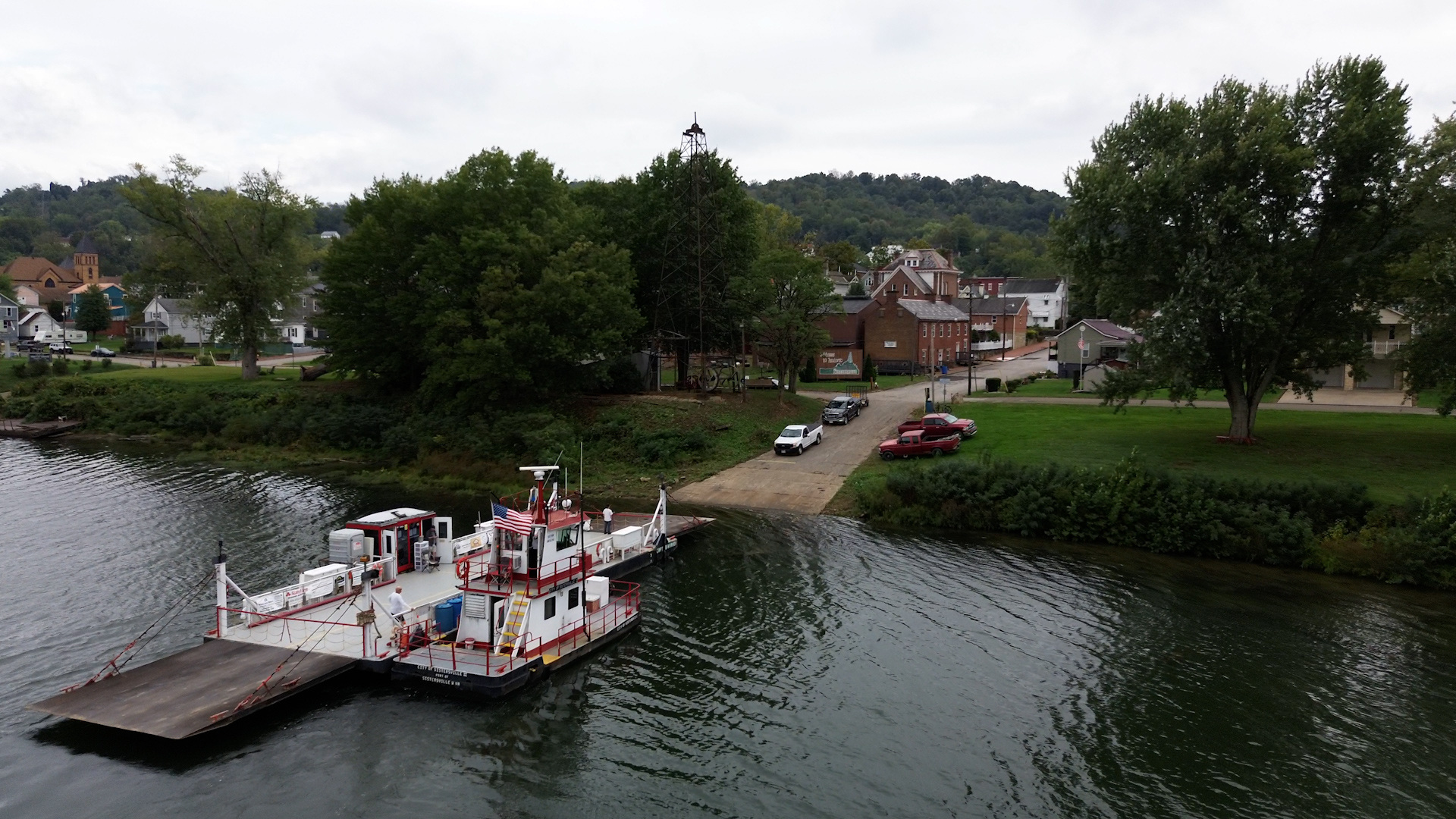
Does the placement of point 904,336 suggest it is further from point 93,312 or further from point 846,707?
point 93,312

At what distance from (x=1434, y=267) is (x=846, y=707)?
31772 millimetres

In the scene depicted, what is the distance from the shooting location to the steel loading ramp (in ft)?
61.9

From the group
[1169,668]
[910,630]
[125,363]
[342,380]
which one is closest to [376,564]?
[910,630]

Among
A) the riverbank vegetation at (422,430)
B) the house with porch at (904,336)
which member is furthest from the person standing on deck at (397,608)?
the house with porch at (904,336)

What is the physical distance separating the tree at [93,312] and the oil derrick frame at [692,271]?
9397cm

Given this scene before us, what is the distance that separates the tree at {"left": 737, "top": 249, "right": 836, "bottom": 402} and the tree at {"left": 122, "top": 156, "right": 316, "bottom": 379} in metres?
38.5

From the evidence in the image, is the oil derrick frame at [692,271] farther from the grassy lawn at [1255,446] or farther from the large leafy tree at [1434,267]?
the large leafy tree at [1434,267]

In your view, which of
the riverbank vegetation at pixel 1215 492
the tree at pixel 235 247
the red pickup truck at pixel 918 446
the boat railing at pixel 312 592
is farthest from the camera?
the tree at pixel 235 247

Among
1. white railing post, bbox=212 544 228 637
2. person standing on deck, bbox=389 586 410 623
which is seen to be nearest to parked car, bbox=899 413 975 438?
person standing on deck, bbox=389 586 410 623

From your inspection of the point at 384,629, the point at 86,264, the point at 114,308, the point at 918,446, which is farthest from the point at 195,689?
the point at 86,264

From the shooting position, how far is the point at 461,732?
1994 centimetres

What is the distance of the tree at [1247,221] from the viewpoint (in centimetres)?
3678

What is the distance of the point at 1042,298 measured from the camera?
137m

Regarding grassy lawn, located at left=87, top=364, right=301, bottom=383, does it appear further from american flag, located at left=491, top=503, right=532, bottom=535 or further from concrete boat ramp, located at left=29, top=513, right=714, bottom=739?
american flag, located at left=491, top=503, right=532, bottom=535
